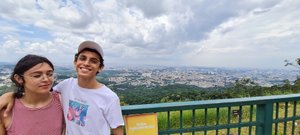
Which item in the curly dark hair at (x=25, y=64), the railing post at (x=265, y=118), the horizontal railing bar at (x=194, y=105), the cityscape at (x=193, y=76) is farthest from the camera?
the cityscape at (x=193, y=76)

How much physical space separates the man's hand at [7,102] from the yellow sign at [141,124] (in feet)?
2.64

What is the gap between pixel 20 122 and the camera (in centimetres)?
187

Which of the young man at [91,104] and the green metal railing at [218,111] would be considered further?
the green metal railing at [218,111]

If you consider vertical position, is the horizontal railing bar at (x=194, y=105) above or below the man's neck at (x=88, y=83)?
below

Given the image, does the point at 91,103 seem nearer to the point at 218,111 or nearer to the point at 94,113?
the point at 94,113

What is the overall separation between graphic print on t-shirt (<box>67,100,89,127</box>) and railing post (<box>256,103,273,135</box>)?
64.4 inches

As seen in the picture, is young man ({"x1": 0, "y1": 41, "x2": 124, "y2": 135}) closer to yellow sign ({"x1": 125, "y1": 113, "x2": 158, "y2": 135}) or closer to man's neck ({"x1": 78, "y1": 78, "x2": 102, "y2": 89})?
man's neck ({"x1": 78, "y1": 78, "x2": 102, "y2": 89})

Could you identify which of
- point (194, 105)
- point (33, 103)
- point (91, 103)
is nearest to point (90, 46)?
point (91, 103)

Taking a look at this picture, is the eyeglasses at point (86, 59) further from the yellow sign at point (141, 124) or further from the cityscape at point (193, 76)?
the cityscape at point (193, 76)

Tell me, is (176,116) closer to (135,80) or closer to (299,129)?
(299,129)

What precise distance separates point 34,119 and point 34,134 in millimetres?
93

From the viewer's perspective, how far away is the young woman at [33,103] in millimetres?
1827

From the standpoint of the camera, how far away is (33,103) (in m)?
1.94

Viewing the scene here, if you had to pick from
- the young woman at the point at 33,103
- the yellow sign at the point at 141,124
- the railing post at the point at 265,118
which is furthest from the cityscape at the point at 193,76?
the young woman at the point at 33,103
